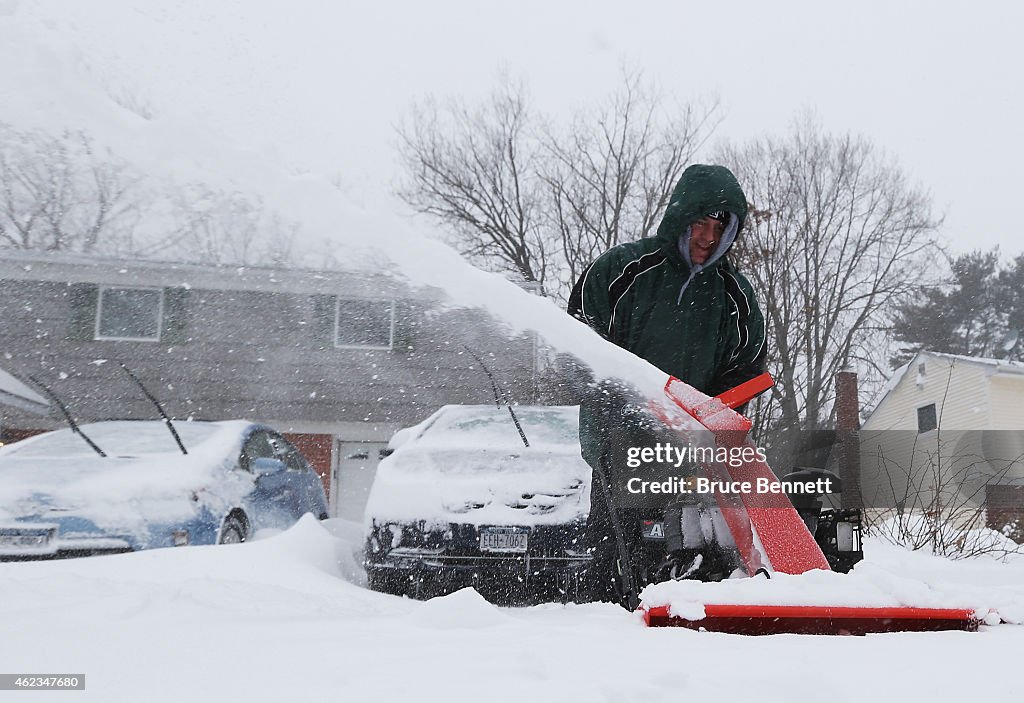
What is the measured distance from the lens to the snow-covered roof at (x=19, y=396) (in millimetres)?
2688

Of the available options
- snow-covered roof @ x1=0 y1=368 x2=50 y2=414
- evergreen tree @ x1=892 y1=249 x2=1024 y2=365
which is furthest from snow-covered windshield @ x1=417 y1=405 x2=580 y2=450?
evergreen tree @ x1=892 y1=249 x2=1024 y2=365

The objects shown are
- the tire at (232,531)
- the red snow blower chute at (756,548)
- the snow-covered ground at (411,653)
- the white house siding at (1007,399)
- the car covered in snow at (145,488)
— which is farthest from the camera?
the white house siding at (1007,399)

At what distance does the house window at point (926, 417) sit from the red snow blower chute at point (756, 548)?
56.5 feet

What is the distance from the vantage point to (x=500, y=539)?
3.42 metres

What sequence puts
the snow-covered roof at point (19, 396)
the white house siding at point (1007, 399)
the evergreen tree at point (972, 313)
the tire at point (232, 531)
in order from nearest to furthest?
the snow-covered roof at point (19, 396) → the tire at point (232, 531) → the white house siding at point (1007, 399) → the evergreen tree at point (972, 313)

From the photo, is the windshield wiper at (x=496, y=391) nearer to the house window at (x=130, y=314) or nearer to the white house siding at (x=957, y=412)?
the house window at (x=130, y=314)

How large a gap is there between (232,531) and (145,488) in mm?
611

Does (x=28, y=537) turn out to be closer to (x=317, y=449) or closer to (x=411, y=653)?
(x=317, y=449)

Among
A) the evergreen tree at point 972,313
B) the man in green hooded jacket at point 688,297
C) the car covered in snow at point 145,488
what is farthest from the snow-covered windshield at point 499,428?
the evergreen tree at point 972,313

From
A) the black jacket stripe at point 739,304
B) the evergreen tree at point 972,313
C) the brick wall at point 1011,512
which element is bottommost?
the brick wall at point 1011,512

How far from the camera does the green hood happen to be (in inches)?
113

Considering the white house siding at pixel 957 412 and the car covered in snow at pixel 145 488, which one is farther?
the white house siding at pixel 957 412

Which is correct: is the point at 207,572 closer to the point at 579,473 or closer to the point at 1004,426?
the point at 579,473

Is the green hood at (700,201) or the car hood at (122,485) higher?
the green hood at (700,201)
